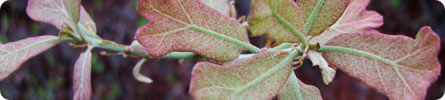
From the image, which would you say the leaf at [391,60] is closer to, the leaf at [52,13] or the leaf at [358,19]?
the leaf at [358,19]

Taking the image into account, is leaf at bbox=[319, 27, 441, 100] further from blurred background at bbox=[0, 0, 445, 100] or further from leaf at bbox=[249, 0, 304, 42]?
blurred background at bbox=[0, 0, 445, 100]

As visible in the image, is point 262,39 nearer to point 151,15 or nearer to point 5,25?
point 5,25

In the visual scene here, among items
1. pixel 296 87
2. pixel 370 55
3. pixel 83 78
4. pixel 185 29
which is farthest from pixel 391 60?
pixel 83 78

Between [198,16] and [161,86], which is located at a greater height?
[198,16]

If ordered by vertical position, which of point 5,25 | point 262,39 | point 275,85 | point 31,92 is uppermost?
point 275,85

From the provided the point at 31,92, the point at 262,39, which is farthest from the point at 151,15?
the point at 31,92

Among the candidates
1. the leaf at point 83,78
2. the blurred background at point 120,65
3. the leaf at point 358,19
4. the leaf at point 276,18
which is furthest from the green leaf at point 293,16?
the blurred background at point 120,65

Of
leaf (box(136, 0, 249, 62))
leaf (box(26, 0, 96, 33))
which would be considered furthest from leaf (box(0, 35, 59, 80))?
leaf (box(136, 0, 249, 62))
